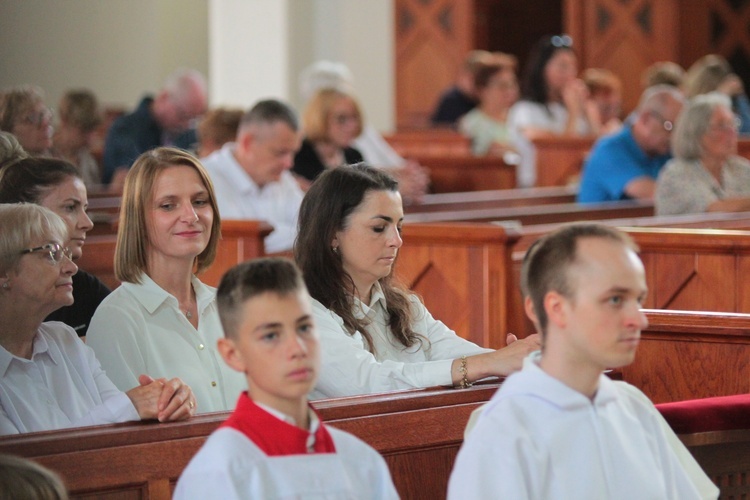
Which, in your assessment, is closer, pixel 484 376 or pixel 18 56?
pixel 484 376

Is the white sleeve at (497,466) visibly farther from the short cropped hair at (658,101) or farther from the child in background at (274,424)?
the short cropped hair at (658,101)

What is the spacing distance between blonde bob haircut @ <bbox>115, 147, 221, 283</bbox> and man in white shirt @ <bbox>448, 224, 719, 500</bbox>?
131 cm

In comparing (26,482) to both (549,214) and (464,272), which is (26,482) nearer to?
(464,272)

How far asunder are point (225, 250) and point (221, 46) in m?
8.79

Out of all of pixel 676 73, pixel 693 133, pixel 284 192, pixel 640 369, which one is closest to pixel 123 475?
pixel 640 369

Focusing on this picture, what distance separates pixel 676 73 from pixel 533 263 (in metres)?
7.75

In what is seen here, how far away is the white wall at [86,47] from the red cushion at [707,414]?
1123 centimetres

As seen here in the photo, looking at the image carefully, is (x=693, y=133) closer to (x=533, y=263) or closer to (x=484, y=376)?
(x=484, y=376)

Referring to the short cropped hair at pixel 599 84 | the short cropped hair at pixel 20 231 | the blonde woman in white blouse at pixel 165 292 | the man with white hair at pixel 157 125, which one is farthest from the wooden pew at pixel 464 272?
the short cropped hair at pixel 599 84

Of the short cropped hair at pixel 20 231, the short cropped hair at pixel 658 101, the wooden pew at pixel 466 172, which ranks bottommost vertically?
the wooden pew at pixel 466 172

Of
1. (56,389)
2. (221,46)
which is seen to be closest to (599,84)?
(221,46)

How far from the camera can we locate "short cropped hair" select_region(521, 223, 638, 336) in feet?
7.20

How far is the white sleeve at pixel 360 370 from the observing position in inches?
115

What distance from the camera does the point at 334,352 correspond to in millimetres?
2979
